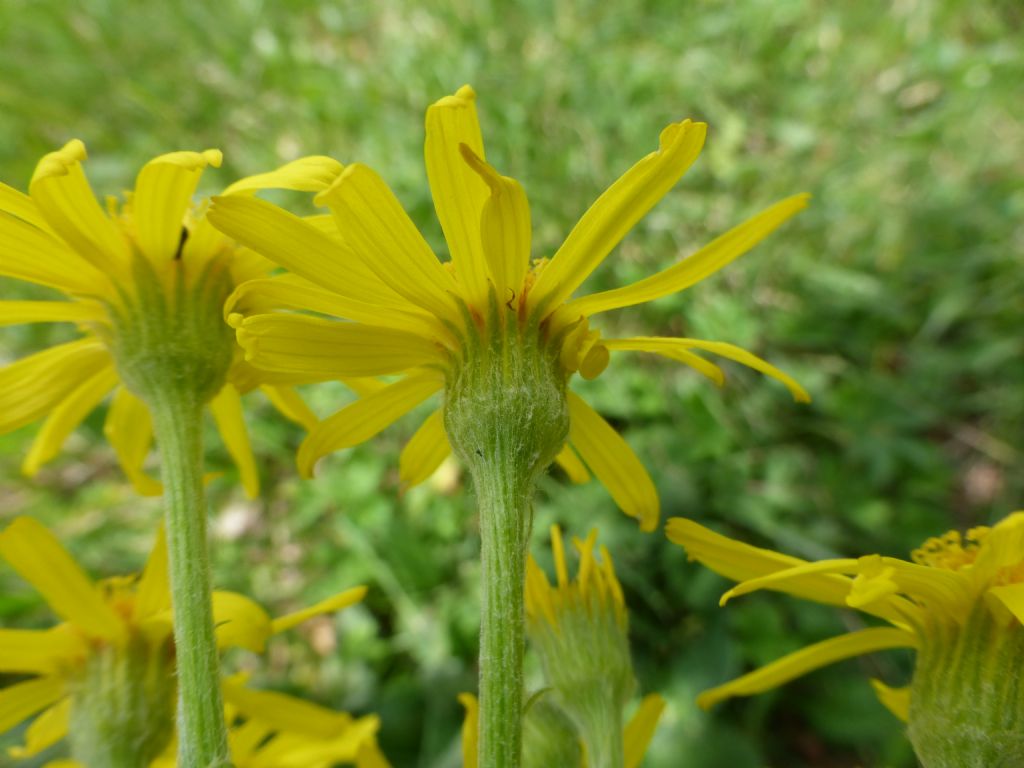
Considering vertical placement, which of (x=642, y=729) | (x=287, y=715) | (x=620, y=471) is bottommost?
(x=642, y=729)

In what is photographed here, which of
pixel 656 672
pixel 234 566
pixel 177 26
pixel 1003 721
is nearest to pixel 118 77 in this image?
pixel 177 26

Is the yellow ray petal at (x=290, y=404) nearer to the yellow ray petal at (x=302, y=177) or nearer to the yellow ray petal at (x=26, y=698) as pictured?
the yellow ray petal at (x=302, y=177)

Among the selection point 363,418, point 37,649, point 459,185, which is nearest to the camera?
point 459,185

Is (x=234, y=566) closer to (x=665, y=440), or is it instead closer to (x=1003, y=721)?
(x=665, y=440)

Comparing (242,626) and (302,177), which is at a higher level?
(302,177)

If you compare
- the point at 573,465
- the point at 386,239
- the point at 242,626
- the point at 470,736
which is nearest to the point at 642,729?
the point at 470,736

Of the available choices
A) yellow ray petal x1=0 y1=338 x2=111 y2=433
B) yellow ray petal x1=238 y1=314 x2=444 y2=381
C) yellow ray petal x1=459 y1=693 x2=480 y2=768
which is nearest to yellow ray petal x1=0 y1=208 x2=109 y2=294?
yellow ray petal x1=0 y1=338 x2=111 y2=433

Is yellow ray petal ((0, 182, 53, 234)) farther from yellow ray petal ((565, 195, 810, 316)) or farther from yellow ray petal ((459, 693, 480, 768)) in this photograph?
yellow ray petal ((459, 693, 480, 768))

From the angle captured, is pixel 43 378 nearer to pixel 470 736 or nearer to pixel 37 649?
pixel 37 649
